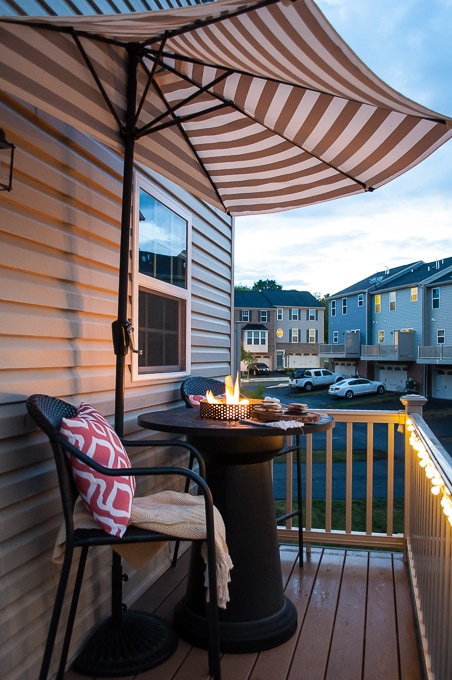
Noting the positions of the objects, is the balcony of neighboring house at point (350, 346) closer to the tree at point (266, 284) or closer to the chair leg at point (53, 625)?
the chair leg at point (53, 625)

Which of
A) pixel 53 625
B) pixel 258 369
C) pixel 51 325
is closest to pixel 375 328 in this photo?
pixel 258 369

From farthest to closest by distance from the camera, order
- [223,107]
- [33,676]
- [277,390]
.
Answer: [277,390] → [223,107] → [33,676]

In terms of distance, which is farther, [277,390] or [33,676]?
[277,390]

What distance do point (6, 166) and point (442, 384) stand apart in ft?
83.8

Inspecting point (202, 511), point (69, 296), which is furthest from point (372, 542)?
point (69, 296)

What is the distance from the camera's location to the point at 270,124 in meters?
2.62

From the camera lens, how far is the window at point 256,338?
37031 millimetres

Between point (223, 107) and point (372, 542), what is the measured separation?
284cm

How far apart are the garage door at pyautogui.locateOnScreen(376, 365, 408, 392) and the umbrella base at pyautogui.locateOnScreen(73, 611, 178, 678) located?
26.1 m

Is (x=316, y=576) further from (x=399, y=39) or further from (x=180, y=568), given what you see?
(x=399, y=39)

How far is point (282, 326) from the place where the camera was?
38.5 metres

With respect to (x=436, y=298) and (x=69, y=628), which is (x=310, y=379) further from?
(x=69, y=628)

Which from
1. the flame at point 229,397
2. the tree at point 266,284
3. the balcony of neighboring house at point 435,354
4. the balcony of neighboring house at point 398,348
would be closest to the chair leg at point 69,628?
the flame at point 229,397

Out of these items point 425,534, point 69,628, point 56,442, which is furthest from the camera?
point 425,534
